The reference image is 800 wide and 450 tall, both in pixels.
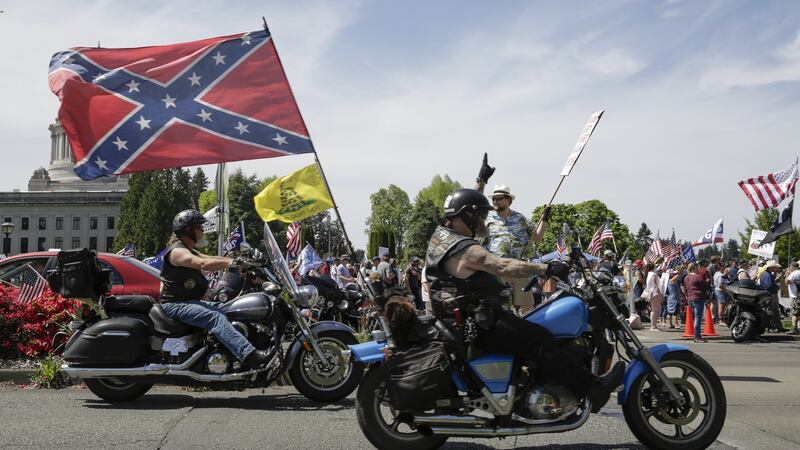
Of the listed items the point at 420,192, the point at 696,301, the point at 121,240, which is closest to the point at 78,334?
the point at 696,301

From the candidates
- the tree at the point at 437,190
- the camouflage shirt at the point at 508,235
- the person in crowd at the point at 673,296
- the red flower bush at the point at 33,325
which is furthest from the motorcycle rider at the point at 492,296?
the tree at the point at 437,190

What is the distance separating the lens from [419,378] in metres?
4.82

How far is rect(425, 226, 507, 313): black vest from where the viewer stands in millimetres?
5031

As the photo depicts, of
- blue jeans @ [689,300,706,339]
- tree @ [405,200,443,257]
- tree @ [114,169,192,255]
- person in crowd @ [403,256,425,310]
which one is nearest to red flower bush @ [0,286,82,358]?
blue jeans @ [689,300,706,339]

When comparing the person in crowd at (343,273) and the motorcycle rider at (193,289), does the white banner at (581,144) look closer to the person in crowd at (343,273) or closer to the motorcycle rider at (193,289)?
the motorcycle rider at (193,289)

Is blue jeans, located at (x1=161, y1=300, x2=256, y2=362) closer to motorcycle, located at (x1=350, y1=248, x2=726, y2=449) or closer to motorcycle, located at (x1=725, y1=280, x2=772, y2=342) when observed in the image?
motorcycle, located at (x1=350, y1=248, x2=726, y2=449)

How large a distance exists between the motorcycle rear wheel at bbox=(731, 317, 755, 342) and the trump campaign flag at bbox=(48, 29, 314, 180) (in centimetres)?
1034

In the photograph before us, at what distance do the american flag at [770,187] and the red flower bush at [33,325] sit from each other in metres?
16.7

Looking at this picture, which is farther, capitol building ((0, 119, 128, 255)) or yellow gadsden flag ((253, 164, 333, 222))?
capitol building ((0, 119, 128, 255))

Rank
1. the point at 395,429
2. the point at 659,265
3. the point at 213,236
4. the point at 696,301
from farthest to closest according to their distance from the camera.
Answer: the point at 213,236
the point at 659,265
the point at 696,301
the point at 395,429

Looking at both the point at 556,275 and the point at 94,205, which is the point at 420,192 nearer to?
the point at 94,205

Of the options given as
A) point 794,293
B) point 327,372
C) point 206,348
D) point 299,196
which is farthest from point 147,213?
point 327,372

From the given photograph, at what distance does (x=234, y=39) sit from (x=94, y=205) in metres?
121

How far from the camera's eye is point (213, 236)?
76000mm
